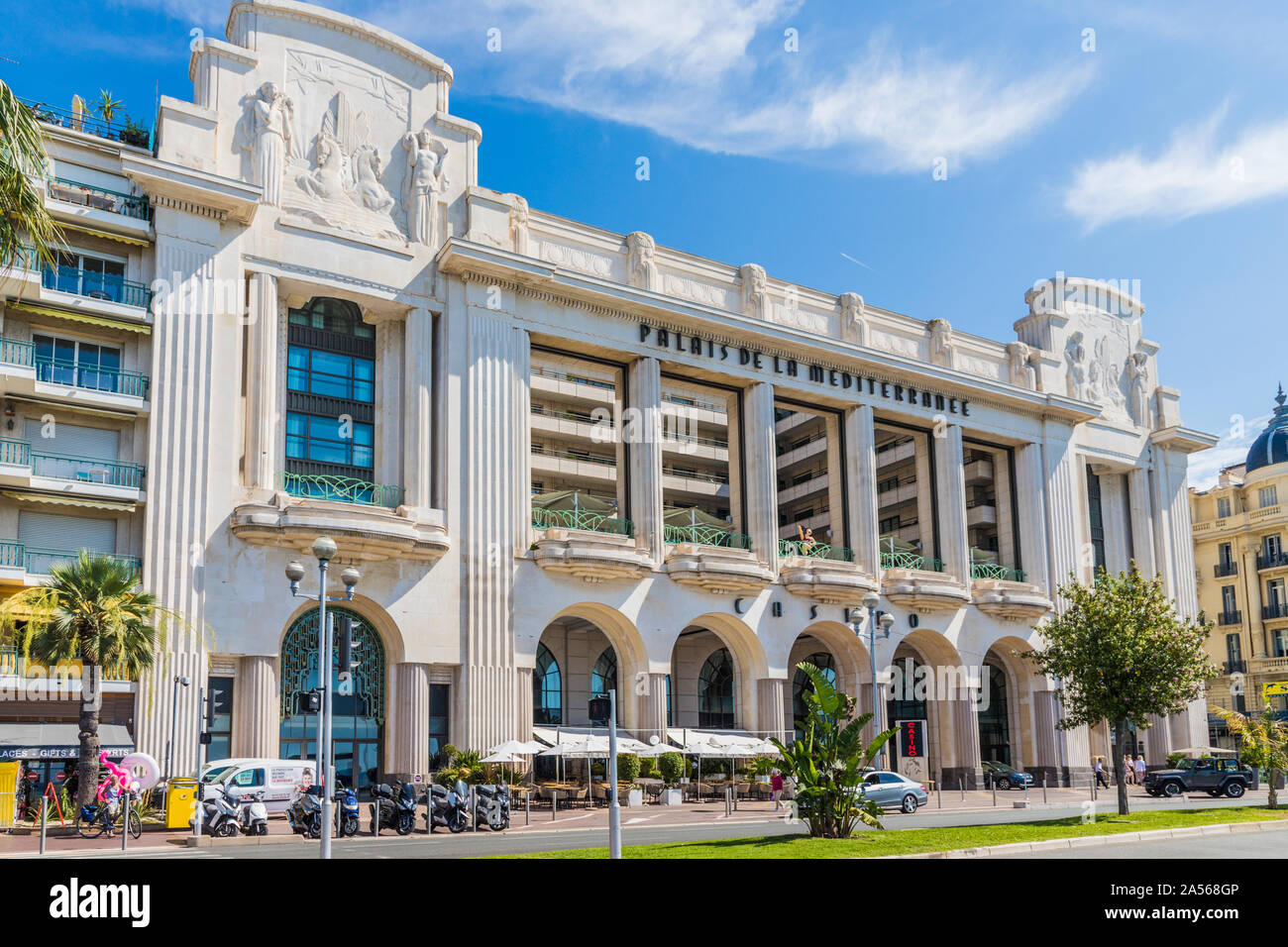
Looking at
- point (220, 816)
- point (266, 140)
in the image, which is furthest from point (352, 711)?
point (266, 140)

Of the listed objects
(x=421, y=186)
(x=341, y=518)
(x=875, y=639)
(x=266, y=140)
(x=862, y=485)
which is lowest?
(x=875, y=639)

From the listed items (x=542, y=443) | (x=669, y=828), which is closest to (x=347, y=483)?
(x=669, y=828)

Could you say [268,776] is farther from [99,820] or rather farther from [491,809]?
[491,809]

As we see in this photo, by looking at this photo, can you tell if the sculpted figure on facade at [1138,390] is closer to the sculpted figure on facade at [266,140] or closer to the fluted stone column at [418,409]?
the fluted stone column at [418,409]

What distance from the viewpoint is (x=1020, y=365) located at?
6128cm

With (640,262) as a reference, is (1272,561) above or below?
below

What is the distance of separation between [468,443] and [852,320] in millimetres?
20597

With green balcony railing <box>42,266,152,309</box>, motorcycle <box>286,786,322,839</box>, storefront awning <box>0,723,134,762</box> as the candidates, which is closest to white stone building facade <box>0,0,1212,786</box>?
green balcony railing <box>42,266,152,309</box>

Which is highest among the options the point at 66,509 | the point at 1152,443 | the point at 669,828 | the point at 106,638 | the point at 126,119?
the point at 126,119

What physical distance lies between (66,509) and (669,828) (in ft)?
66.4

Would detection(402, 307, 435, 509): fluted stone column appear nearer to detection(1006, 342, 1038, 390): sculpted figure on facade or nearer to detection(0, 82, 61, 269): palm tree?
detection(0, 82, 61, 269): palm tree

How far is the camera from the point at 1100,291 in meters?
66.9

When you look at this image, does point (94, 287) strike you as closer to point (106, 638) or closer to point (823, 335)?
point (106, 638)

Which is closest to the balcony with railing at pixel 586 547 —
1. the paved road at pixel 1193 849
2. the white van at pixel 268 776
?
the white van at pixel 268 776
